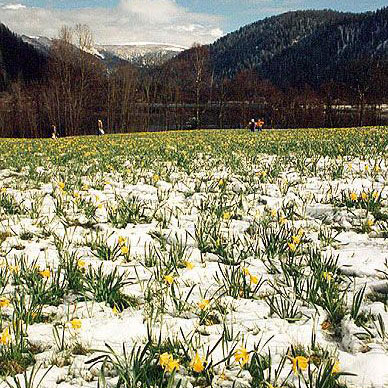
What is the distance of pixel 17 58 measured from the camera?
5330 inches

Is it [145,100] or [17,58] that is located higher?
[17,58]

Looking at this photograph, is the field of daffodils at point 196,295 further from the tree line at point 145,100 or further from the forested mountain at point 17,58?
the forested mountain at point 17,58

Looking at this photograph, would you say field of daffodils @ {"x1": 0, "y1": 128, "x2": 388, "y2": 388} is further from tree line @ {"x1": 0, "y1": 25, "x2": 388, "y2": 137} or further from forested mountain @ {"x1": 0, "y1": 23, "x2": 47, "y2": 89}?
forested mountain @ {"x1": 0, "y1": 23, "x2": 47, "y2": 89}

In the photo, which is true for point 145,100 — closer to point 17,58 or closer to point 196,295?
point 196,295

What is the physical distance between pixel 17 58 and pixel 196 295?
156323 mm

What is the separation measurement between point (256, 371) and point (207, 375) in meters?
0.26

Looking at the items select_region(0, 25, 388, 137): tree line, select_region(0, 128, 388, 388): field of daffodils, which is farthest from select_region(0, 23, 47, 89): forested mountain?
select_region(0, 128, 388, 388): field of daffodils

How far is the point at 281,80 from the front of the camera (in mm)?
186000

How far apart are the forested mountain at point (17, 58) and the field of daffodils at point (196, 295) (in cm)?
13849

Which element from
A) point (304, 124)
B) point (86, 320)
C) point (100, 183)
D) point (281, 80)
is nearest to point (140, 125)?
point (304, 124)

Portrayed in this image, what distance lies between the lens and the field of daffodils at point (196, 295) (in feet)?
6.52

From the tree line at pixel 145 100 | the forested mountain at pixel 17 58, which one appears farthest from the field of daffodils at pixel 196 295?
the forested mountain at pixel 17 58

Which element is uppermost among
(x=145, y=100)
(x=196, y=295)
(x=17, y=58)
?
(x=17, y=58)

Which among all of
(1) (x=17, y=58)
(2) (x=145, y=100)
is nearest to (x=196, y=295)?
(2) (x=145, y=100)
